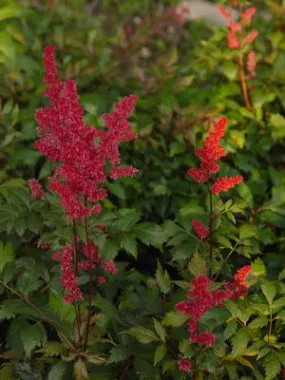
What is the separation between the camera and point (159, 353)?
268 cm

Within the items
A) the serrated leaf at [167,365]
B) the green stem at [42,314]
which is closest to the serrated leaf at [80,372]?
the green stem at [42,314]

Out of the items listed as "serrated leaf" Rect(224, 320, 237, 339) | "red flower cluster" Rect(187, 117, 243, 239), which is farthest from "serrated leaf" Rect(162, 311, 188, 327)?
"red flower cluster" Rect(187, 117, 243, 239)

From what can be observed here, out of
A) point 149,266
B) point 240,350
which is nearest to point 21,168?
point 149,266

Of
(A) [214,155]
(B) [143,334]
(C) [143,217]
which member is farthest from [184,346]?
(C) [143,217]

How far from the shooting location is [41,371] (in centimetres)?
287

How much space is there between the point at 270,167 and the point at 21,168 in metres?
1.56

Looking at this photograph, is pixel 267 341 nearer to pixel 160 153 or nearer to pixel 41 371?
pixel 41 371

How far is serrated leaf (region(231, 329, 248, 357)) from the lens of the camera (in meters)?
2.76

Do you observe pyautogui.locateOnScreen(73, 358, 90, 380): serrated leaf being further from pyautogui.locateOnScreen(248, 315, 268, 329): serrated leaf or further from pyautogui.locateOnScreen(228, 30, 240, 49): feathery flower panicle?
pyautogui.locateOnScreen(228, 30, 240, 49): feathery flower panicle

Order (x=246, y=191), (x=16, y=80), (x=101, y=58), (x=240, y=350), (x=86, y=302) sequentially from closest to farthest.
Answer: (x=240, y=350) < (x=86, y=302) < (x=246, y=191) < (x=16, y=80) < (x=101, y=58)

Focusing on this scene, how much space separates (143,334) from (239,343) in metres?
0.43

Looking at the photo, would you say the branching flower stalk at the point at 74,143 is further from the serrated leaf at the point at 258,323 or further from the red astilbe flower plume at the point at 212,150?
the serrated leaf at the point at 258,323

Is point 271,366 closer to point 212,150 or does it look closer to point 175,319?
point 175,319

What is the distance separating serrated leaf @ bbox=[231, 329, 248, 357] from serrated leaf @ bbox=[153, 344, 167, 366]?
31 cm
